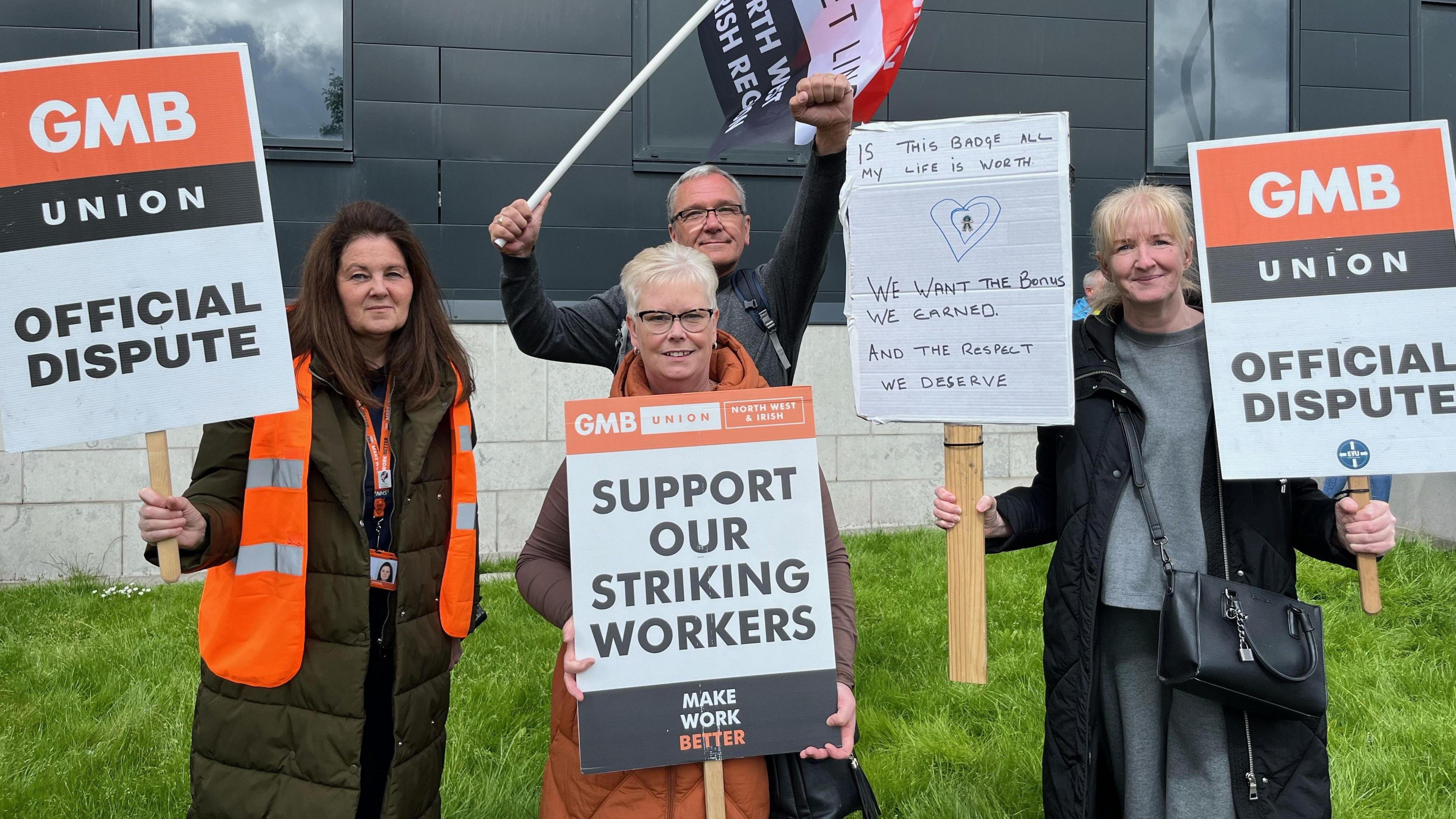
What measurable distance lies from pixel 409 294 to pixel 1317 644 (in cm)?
247

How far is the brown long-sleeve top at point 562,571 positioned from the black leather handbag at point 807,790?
0.70 ft

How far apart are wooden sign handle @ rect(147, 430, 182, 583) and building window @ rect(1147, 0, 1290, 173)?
799 centimetres

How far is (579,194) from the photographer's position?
732 centimetres

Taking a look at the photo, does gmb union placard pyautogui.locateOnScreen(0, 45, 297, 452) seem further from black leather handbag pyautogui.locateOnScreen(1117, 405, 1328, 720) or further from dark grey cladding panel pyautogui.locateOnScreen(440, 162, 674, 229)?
dark grey cladding panel pyautogui.locateOnScreen(440, 162, 674, 229)

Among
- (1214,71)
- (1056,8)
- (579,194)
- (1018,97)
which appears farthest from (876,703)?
(1214,71)

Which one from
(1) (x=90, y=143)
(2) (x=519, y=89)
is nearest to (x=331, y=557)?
(1) (x=90, y=143)

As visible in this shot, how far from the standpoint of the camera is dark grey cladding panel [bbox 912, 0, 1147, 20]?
7707 mm

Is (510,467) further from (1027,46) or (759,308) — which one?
(1027,46)

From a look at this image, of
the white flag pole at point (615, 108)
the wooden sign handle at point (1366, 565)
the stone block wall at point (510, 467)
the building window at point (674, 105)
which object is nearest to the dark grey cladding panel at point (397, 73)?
the building window at point (674, 105)

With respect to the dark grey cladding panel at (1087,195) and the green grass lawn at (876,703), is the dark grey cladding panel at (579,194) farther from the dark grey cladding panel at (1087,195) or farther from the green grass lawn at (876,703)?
the green grass lawn at (876,703)

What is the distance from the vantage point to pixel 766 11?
11.6 ft

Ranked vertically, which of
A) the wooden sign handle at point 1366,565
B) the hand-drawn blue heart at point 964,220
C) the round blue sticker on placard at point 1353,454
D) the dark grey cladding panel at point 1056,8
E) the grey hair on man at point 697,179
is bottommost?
the wooden sign handle at point 1366,565

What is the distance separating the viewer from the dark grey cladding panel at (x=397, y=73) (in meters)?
7.04

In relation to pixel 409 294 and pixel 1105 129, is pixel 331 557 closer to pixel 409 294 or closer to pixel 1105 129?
pixel 409 294
